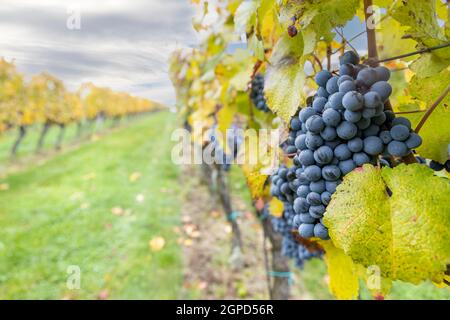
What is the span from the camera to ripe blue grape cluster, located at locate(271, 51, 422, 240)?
651 millimetres

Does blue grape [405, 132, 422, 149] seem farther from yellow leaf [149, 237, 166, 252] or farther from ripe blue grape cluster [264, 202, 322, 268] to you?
yellow leaf [149, 237, 166, 252]

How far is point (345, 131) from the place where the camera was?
2.21ft

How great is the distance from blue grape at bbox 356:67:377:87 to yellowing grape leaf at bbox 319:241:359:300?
490 mm

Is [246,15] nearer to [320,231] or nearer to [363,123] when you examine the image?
[363,123]

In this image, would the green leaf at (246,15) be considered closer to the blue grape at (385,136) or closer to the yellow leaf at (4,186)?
the blue grape at (385,136)

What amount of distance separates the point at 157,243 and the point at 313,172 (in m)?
5.00

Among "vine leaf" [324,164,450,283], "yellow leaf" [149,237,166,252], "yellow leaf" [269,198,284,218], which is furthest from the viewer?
"yellow leaf" [149,237,166,252]

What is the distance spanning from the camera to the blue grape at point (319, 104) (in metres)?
0.74

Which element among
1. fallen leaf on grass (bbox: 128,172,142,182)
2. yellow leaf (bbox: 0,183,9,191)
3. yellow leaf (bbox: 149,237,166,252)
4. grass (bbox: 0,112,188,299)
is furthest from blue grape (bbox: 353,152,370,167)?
yellow leaf (bbox: 0,183,9,191)

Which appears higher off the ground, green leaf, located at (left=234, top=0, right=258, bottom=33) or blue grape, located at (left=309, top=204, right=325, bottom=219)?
green leaf, located at (left=234, top=0, right=258, bottom=33)

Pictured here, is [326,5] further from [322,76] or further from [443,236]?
[443,236]

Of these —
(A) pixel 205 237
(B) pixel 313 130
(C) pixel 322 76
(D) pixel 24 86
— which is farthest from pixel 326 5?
(D) pixel 24 86

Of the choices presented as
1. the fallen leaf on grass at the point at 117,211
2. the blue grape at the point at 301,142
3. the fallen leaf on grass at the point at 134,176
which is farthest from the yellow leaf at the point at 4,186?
the blue grape at the point at 301,142
